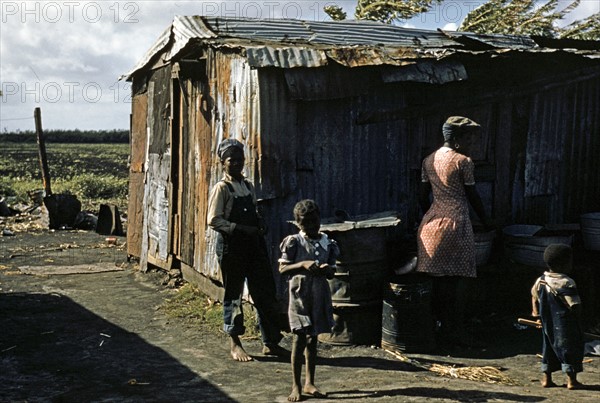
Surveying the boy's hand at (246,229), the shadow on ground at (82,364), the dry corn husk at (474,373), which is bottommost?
the shadow on ground at (82,364)

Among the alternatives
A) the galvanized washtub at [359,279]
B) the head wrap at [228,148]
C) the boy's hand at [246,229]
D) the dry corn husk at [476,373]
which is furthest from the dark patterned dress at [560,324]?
the head wrap at [228,148]

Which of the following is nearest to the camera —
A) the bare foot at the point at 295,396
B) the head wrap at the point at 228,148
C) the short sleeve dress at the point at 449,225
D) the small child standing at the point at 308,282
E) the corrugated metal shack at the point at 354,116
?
the bare foot at the point at 295,396

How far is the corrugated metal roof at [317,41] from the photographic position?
26.2ft

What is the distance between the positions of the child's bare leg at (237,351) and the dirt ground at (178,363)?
0.34 feet

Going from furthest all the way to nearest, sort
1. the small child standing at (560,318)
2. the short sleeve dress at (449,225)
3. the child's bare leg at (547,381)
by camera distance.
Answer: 1. the short sleeve dress at (449,225)
2. the child's bare leg at (547,381)
3. the small child standing at (560,318)

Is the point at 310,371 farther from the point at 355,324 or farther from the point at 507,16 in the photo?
the point at 507,16

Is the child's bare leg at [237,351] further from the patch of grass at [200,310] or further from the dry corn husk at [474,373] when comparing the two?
the dry corn husk at [474,373]

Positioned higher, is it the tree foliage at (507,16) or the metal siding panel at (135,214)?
the tree foliage at (507,16)

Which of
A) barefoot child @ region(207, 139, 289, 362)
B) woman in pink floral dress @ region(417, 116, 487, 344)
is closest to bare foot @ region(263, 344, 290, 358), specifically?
barefoot child @ region(207, 139, 289, 362)

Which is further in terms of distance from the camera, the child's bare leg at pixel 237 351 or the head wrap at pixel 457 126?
the head wrap at pixel 457 126

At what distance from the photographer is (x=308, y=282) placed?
595 centimetres

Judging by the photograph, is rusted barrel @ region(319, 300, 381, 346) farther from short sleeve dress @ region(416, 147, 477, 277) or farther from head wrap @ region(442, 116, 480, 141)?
head wrap @ region(442, 116, 480, 141)

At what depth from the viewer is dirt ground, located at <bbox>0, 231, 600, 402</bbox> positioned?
238 inches

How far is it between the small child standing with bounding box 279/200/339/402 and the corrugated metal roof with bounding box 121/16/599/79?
244 centimetres
